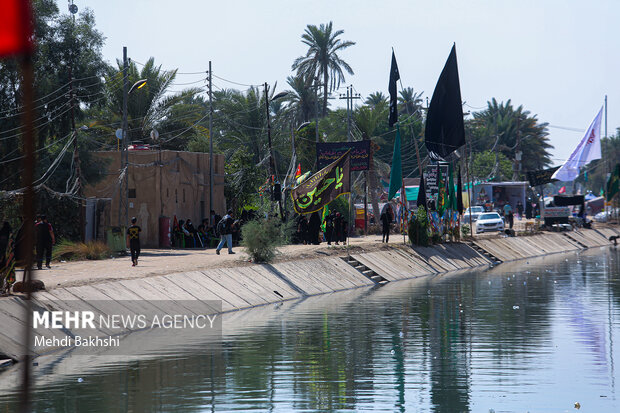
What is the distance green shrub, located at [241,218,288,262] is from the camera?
28.9 meters

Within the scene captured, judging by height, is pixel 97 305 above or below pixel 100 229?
below

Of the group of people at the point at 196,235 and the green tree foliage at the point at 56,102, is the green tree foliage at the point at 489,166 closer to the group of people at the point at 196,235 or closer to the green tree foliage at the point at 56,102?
the group of people at the point at 196,235

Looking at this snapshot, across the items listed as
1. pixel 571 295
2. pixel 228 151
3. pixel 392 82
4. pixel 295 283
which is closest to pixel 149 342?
pixel 295 283

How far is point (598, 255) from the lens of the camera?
51656 mm

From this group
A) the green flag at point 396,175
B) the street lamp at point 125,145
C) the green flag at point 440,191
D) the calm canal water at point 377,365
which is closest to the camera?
the calm canal water at point 377,365

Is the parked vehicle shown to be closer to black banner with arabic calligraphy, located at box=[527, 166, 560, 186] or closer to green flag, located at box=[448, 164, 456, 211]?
black banner with arabic calligraphy, located at box=[527, 166, 560, 186]

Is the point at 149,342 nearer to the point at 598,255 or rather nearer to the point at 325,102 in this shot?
the point at 598,255

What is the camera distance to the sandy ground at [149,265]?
2311 centimetres

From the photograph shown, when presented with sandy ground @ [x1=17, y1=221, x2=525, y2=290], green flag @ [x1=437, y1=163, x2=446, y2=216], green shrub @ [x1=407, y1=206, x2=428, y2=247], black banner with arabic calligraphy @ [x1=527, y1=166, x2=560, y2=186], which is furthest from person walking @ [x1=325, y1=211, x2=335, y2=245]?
black banner with arabic calligraphy @ [x1=527, y1=166, x2=560, y2=186]

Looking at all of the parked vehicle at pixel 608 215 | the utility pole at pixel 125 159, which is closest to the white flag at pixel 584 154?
the parked vehicle at pixel 608 215

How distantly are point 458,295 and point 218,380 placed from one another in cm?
1616

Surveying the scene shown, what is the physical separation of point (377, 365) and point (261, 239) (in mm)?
13687

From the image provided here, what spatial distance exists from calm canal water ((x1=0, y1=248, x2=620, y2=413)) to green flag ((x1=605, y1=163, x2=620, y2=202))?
1708 inches

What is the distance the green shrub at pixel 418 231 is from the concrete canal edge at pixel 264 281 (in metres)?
0.44
